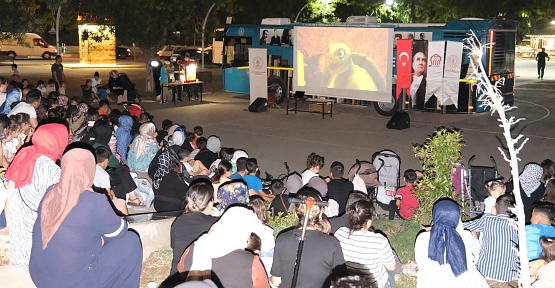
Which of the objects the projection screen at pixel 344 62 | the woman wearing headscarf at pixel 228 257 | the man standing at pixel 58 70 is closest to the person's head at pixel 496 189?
the woman wearing headscarf at pixel 228 257

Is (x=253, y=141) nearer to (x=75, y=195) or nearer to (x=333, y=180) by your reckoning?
(x=333, y=180)

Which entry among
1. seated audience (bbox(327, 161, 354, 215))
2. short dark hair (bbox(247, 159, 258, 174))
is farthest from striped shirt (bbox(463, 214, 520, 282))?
short dark hair (bbox(247, 159, 258, 174))

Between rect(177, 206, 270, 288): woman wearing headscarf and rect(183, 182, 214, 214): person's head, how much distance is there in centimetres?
98

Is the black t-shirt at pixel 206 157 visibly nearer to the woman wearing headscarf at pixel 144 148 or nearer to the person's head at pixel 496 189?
the woman wearing headscarf at pixel 144 148

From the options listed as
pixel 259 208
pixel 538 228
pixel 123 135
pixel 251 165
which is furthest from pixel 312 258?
pixel 123 135

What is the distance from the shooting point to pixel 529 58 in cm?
4666

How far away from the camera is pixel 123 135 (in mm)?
10641

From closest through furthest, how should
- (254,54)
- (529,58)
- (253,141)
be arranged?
(253,141)
(254,54)
(529,58)

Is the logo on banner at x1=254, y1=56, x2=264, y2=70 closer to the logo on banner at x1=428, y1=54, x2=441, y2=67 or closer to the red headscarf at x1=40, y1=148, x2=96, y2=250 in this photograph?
the logo on banner at x1=428, y1=54, x2=441, y2=67

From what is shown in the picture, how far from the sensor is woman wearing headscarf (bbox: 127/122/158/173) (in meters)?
9.79

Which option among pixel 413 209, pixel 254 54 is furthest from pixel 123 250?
pixel 254 54

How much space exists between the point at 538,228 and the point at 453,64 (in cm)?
1288

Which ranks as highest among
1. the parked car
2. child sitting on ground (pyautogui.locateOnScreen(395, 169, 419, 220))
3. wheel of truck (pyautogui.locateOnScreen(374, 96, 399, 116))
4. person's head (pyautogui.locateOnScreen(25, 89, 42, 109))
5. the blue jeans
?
the parked car

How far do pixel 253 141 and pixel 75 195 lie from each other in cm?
1069
